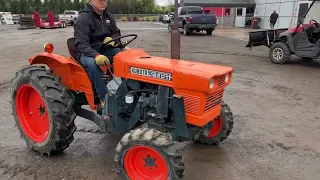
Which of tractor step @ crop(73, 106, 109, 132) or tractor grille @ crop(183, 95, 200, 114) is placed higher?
tractor grille @ crop(183, 95, 200, 114)

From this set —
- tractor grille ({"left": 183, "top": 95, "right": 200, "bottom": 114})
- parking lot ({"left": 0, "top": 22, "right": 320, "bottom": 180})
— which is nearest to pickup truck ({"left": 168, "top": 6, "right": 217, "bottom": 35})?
parking lot ({"left": 0, "top": 22, "right": 320, "bottom": 180})

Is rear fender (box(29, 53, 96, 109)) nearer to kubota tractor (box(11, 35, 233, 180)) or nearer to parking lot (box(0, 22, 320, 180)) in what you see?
kubota tractor (box(11, 35, 233, 180))

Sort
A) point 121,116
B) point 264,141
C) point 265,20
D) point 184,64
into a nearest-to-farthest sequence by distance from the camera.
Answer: point 184,64 < point 121,116 < point 264,141 < point 265,20


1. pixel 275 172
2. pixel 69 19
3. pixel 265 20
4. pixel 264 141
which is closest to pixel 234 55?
pixel 264 141

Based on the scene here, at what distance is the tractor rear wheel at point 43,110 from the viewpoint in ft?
11.2

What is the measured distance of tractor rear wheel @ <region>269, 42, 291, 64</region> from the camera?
9891mm

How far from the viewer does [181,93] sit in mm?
2963

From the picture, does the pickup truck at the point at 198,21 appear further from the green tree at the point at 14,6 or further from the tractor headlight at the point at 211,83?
the green tree at the point at 14,6

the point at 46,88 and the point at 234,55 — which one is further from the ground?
the point at 46,88

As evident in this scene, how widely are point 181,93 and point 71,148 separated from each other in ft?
5.92

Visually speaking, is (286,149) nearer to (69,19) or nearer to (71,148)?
(71,148)

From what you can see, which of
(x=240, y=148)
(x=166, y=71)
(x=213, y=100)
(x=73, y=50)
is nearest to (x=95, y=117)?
(x=73, y=50)

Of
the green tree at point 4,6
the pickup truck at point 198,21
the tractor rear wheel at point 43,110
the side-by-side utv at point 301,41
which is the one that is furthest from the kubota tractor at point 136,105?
the green tree at point 4,6

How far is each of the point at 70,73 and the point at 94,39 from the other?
19.0 inches
